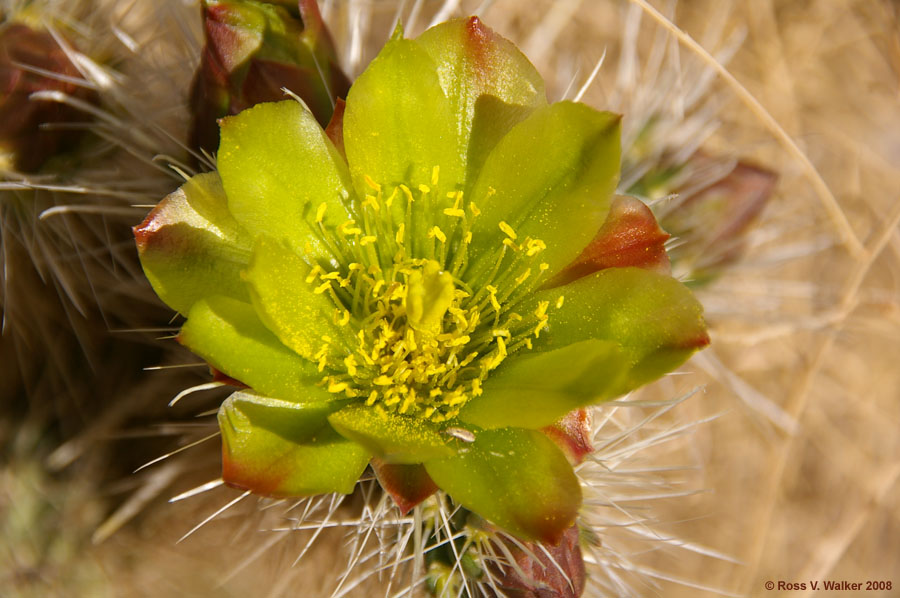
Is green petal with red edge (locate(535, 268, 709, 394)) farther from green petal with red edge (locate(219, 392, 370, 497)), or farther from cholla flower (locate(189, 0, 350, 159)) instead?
cholla flower (locate(189, 0, 350, 159))

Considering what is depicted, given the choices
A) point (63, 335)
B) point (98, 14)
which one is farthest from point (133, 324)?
point (98, 14)

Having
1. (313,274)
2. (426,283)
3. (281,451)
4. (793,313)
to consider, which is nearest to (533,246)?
(426,283)

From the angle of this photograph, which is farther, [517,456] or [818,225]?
[818,225]

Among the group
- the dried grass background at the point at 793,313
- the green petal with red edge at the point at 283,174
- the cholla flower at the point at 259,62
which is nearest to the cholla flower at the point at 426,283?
the green petal with red edge at the point at 283,174

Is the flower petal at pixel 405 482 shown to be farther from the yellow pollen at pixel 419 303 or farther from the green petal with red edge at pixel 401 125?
the green petal with red edge at pixel 401 125

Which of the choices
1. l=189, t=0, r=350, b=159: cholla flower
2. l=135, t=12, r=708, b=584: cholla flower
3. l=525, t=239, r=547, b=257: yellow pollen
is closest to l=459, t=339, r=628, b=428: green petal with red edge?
l=135, t=12, r=708, b=584: cholla flower

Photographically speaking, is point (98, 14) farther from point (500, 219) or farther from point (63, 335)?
point (500, 219)

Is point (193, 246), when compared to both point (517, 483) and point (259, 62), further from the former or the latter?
point (517, 483)
